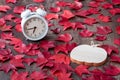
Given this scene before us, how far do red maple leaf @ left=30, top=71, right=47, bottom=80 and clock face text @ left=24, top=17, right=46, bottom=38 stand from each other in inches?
9.7

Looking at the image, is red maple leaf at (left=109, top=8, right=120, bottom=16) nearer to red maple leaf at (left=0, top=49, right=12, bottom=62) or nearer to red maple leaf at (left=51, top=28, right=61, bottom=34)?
red maple leaf at (left=51, top=28, right=61, bottom=34)

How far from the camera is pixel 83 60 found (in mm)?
1386

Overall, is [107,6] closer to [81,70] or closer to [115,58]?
[115,58]

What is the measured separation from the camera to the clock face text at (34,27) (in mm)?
1496

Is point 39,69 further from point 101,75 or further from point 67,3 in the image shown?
point 67,3

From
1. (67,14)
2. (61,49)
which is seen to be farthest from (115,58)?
(67,14)

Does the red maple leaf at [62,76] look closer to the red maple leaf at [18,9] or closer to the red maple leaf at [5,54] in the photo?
the red maple leaf at [5,54]

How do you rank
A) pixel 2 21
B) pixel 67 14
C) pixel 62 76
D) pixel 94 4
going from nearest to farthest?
1. pixel 62 76
2. pixel 2 21
3. pixel 67 14
4. pixel 94 4

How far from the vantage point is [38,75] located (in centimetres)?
133

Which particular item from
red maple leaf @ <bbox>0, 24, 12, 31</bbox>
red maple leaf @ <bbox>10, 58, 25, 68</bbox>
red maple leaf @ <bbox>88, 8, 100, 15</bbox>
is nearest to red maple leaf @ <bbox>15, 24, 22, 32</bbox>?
red maple leaf @ <bbox>0, 24, 12, 31</bbox>

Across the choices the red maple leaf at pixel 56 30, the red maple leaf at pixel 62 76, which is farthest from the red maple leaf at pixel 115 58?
the red maple leaf at pixel 56 30

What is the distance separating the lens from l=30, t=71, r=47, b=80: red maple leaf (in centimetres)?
131

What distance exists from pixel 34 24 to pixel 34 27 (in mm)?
17

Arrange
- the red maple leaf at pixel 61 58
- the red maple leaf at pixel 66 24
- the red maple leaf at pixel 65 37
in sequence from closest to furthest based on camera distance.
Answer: the red maple leaf at pixel 61 58, the red maple leaf at pixel 65 37, the red maple leaf at pixel 66 24
